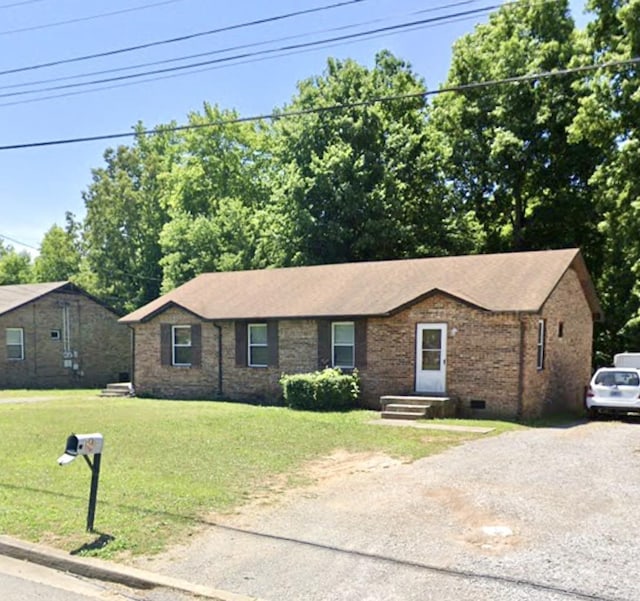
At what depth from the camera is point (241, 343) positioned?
20703 millimetres

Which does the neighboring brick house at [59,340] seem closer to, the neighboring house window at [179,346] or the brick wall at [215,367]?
the brick wall at [215,367]

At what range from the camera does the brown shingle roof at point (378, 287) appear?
671 inches

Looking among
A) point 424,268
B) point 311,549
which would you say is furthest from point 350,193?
point 311,549

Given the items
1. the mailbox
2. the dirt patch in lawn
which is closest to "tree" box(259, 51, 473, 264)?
the dirt patch in lawn

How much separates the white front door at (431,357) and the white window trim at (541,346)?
2469 millimetres

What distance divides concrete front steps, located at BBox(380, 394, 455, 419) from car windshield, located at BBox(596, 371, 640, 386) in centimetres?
404

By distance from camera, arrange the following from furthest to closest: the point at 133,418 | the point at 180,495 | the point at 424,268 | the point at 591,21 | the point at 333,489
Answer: the point at 591,21 → the point at 424,268 → the point at 133,418 → the point at 333,489 → the point at 180,495

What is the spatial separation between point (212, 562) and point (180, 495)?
211cm

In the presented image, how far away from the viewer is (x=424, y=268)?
67.9 feet

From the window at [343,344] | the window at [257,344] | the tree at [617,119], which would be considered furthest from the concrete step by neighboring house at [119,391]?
the tree at [617,119]

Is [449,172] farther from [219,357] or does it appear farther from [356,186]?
[219,357]

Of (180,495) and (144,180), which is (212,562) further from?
(144,180)

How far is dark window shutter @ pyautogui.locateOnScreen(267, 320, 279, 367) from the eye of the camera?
19984 millimetres

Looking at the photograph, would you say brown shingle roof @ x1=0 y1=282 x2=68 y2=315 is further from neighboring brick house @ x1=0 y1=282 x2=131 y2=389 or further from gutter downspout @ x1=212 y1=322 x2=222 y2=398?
gutter downspout @ x1=212 y1=322 x2=222 y2=398
